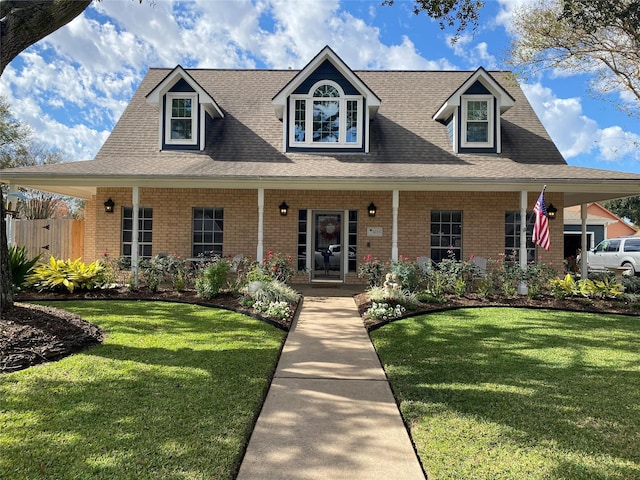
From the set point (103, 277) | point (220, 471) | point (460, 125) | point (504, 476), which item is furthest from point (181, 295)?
point (460, 125)

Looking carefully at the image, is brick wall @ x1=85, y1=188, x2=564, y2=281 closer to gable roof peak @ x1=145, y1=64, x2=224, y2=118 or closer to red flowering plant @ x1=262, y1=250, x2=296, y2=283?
red flowering plant @ x1=262, y1=250, x2=296, y2=283

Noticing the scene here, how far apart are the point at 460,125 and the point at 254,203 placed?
657 cm

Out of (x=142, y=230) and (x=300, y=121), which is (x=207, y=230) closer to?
(x=142, y=230)

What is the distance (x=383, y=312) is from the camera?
7.40m

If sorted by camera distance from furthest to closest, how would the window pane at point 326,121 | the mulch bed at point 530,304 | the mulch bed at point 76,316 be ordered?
the window pane at point 326,121 → the mulch bed at point 530,304 → the mulch bed at point 76,316

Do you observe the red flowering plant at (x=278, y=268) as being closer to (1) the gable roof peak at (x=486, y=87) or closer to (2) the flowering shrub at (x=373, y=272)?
(2) the flowering shrub at (x=373, y=272)

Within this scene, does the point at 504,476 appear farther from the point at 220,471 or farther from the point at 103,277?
the point at 103,277

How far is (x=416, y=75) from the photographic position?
49.1 feet

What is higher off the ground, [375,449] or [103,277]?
[103,277]

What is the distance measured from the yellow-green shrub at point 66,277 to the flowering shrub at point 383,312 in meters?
6.50

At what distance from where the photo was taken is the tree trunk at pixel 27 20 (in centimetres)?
539

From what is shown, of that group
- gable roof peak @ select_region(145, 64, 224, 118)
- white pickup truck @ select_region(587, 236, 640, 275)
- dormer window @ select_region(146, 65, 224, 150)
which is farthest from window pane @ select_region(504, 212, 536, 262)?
gable roof peak @ select_region(145, 64, 224, 118)

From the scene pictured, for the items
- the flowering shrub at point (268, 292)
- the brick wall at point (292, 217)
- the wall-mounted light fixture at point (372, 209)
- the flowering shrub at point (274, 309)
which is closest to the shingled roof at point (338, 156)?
the brick wall at point (292, 217)

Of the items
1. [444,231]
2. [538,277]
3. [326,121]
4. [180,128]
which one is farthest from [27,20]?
[538,277]
